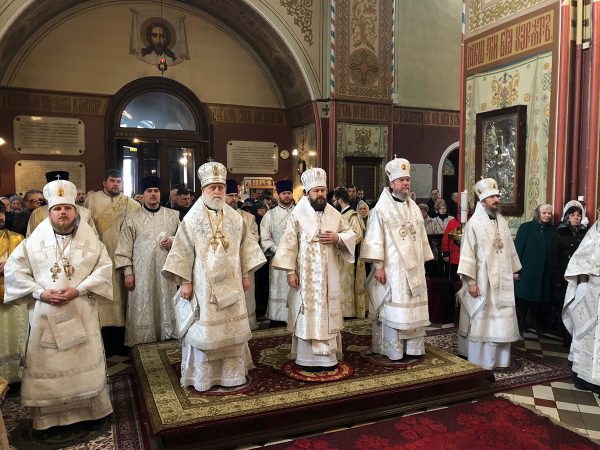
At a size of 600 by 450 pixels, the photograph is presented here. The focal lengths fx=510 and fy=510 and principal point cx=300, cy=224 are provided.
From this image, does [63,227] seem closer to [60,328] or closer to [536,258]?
[60,328]

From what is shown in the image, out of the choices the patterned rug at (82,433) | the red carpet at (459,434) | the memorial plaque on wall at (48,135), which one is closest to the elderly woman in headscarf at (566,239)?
the red carpet at (459,434)

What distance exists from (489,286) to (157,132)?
852 cm

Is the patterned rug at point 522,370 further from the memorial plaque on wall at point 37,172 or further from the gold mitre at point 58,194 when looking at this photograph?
the memorial plaque on wall at point 37,172

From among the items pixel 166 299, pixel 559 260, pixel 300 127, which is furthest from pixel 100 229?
pixel 300 127

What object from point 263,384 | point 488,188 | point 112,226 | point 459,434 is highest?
point 488,188

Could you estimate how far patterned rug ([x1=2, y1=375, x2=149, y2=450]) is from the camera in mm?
3646

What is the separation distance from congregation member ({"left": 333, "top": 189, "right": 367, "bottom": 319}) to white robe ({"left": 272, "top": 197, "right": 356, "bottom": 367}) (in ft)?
6.37

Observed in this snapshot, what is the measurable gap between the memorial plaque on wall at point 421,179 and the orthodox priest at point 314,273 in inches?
348

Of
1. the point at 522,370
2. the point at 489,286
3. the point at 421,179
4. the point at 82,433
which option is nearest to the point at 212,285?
the point at 82,433

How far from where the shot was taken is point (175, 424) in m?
3.58

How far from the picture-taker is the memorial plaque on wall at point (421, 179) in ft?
43.2

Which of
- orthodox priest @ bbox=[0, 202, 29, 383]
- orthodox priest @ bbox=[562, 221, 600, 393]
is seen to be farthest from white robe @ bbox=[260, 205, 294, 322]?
orthodox priest @ bbox=[562, 221, 600, 393]

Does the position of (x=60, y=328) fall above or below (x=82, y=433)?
above

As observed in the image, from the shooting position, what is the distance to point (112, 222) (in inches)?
226
